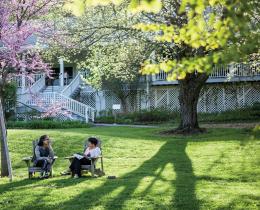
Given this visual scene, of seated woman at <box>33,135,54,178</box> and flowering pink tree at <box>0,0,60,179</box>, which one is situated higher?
flowering pink tree at <box>0,0,60,179</box>

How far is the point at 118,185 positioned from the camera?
31.3ft

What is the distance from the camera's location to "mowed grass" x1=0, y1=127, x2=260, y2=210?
8.07m

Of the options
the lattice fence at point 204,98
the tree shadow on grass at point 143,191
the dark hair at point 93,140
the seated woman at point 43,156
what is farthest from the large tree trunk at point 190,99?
the lattice fence at point 204,98

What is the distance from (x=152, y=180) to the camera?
33.3ft

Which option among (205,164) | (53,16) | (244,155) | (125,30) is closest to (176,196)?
(205,164)

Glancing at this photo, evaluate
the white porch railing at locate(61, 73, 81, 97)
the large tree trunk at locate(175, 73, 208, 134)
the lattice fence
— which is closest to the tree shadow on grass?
the large tree trunk at locate(175, 73, 208, 134)

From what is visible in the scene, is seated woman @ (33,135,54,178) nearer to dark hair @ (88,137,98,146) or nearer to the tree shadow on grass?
dark hair @ (88,137,98,146)

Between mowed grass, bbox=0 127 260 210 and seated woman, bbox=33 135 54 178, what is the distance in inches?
12.4

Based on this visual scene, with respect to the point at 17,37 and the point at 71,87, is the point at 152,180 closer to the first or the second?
the point at 17,37

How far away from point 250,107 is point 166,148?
1390cm

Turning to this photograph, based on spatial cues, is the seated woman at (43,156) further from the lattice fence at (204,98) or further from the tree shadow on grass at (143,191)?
the lattice fence at (204,98)

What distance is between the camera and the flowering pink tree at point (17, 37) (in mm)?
10938

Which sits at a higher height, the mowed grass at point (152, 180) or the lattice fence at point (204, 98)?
the lattice fence at point (204, 98)

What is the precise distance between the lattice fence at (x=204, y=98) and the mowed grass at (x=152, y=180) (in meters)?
13.2
